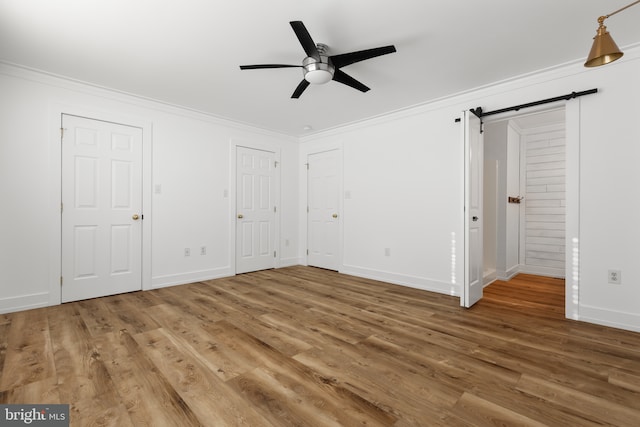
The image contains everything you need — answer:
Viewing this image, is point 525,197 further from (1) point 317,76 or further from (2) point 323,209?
(1) point 317,76

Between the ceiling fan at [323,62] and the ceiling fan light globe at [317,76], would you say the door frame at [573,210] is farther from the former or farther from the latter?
the ceiling fan light globe at [317,76]

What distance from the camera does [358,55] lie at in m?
2.42

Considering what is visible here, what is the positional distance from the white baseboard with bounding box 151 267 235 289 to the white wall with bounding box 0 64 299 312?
14 millimetres

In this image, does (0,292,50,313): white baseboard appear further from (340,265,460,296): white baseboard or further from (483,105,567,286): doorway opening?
(483,105,567,286): doorway opening

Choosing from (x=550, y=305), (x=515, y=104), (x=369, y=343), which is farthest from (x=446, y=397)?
(x=515, y=104)

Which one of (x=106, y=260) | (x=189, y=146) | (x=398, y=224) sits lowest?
(x=106, y=260)

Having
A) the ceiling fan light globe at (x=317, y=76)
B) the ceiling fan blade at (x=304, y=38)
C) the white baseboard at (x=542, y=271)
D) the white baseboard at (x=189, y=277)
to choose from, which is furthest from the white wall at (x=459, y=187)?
the white baseboard at (x=542, y=271)

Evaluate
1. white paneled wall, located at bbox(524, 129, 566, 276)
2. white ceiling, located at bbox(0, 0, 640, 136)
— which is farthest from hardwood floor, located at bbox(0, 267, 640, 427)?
white ceiling, located at bbox(0, 0, 640, 136)

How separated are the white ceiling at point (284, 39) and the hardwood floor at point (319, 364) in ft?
8.58

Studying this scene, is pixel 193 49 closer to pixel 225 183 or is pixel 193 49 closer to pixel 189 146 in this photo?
pixel 189 146

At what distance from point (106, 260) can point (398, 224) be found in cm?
402

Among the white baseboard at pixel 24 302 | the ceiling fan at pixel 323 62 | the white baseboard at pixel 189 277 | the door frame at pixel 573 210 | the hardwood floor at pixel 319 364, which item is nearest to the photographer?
the hardwood floor at pixel 319 364

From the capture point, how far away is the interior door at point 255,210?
16.5ft

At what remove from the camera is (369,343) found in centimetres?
239
